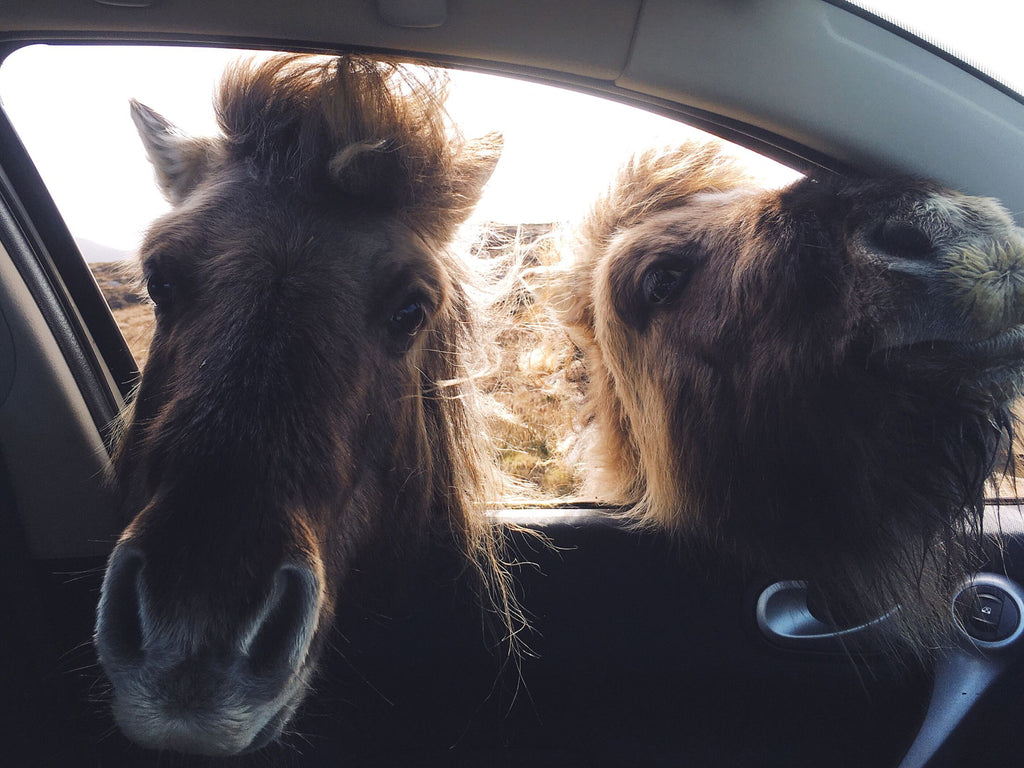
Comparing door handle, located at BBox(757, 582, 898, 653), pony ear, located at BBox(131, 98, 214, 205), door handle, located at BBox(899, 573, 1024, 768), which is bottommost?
door handle, located at BBox(899, 573, 1024, 768)

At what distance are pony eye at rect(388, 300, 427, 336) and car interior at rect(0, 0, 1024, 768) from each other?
21.4 inches

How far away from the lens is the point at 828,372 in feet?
4.44

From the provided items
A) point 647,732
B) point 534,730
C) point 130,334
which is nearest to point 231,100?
point 130,334

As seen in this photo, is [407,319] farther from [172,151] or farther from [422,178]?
[172,151]

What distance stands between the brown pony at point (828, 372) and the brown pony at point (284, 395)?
54 centimetres

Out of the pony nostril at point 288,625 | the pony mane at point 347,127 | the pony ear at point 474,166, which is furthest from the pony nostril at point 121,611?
the pony ear at point 474,166

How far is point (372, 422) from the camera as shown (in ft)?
4.71

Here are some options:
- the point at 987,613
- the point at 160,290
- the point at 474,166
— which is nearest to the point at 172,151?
the point at 160,290

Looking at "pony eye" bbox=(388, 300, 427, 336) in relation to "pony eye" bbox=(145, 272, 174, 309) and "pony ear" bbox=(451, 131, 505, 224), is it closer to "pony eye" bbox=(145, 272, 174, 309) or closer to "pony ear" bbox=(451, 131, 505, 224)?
"pony ear" bbox=(451, 131, 505, 224)

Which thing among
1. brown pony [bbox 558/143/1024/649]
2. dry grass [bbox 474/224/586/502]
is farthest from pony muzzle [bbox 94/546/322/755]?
brown pony [bbox 558/143/1024/649]

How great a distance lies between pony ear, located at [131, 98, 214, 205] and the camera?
1.71 m

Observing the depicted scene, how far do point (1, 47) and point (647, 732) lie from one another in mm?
2365

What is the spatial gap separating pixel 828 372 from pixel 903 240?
291 mm

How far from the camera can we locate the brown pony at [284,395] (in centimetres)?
100
